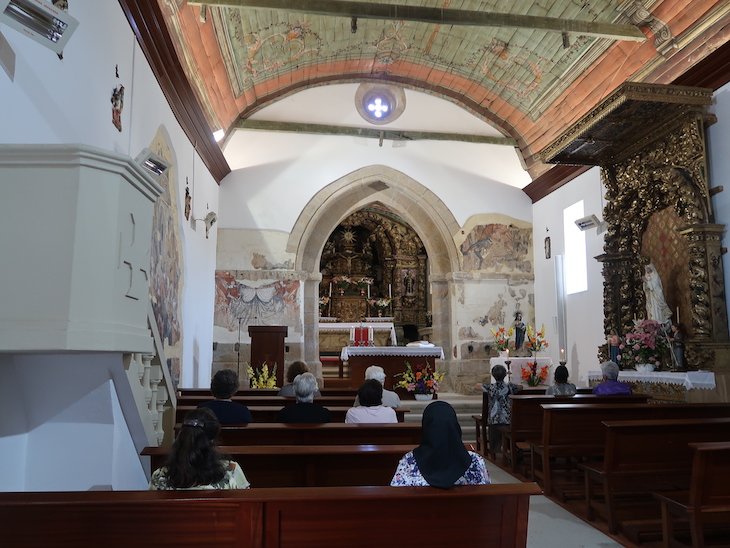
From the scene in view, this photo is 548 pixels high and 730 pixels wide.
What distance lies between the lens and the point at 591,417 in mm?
5777

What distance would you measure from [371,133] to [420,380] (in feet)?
20.4

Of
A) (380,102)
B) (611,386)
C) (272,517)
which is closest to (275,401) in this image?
(611,386)

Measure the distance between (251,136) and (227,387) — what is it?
10.4 m

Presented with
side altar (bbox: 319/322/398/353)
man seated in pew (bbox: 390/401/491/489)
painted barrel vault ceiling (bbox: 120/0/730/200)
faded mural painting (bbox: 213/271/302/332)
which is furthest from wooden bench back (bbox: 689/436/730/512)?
side altar (bbox: 319/322/398/353)

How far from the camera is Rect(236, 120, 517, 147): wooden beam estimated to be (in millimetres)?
14078

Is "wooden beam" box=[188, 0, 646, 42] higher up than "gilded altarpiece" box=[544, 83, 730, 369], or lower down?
higher up

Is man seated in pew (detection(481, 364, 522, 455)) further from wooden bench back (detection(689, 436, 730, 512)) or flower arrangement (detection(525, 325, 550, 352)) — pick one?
flower arrangement (detection(525, 325, 550, 352))

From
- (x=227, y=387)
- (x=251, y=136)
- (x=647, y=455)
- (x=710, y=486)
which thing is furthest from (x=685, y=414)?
(x=251, y=136)

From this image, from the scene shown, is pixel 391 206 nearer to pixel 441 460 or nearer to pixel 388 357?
pixel 388 357

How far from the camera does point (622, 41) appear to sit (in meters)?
10.3

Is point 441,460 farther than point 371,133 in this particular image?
No

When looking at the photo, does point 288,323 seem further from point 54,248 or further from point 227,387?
point 54,248

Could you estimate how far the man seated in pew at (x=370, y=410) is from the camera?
4.76 m

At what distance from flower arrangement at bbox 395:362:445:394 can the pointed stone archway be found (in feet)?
8.77
